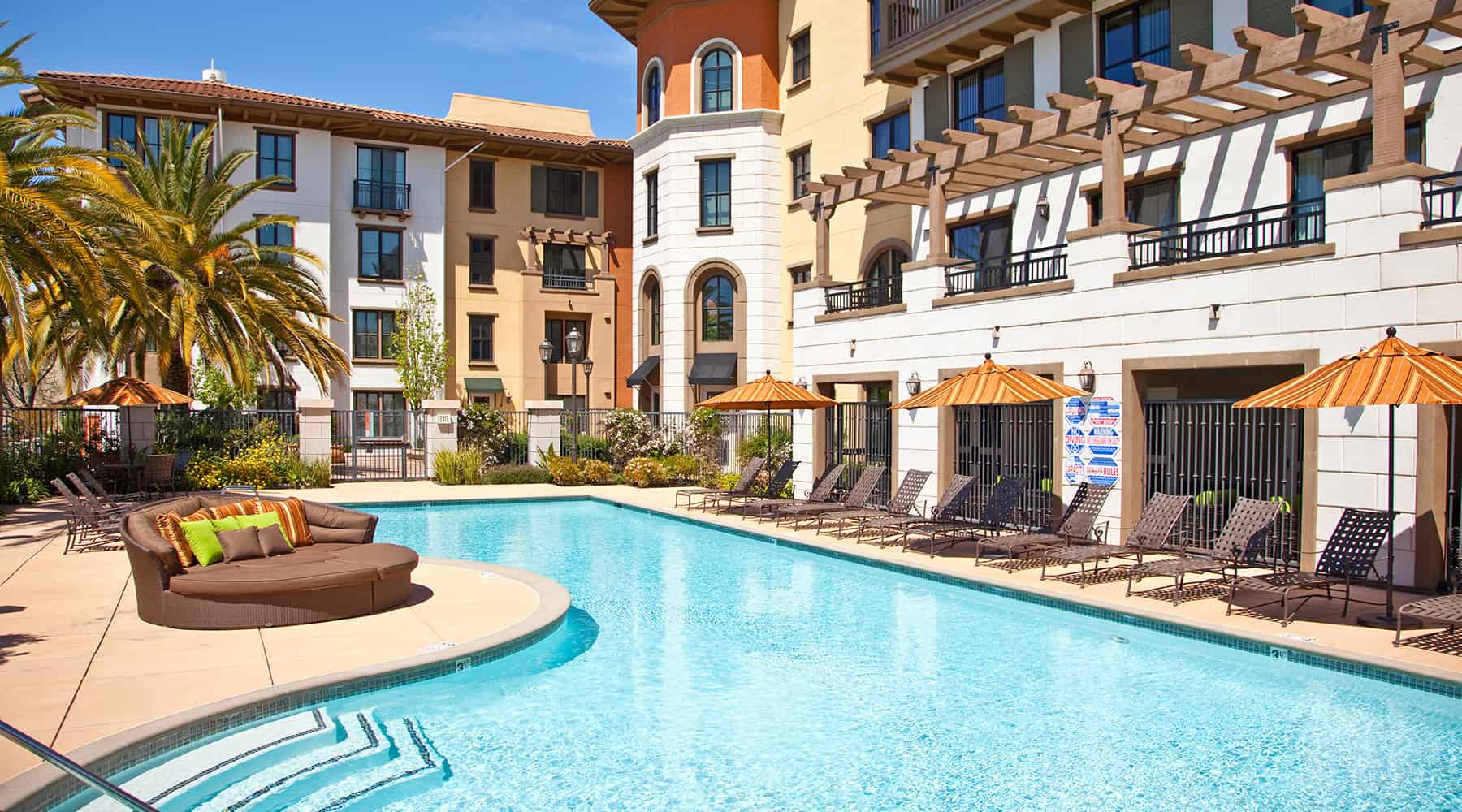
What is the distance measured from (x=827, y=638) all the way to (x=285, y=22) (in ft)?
79.6

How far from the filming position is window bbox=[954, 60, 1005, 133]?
2073 cm

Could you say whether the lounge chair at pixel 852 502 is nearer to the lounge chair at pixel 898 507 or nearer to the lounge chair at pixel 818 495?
the lounge chair at pixel 898 507

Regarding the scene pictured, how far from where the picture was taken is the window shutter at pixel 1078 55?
18438 millimetres

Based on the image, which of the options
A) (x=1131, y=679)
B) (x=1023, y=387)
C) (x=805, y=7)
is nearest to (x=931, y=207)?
(x=1023, y=387)

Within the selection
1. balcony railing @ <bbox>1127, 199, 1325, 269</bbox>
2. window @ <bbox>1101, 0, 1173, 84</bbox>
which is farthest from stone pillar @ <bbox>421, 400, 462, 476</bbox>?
window @ <bbox>1101, 0, 1173, 84</bbox>

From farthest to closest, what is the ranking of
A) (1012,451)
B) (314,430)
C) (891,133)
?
(891,133)
(314,430)
(1012,451)

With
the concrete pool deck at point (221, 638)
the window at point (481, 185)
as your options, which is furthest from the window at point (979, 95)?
the window at point (481, 185)

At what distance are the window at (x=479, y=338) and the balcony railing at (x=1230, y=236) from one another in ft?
83.0

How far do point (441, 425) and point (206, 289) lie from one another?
6551 millimetres

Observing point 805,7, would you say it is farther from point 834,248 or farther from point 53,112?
point 53,112

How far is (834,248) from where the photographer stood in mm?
26781

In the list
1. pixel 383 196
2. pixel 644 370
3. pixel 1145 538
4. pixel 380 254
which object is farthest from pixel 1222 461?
pixel 383 196

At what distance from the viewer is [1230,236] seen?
617 inches

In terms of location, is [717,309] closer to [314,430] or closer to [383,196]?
[314,430]
